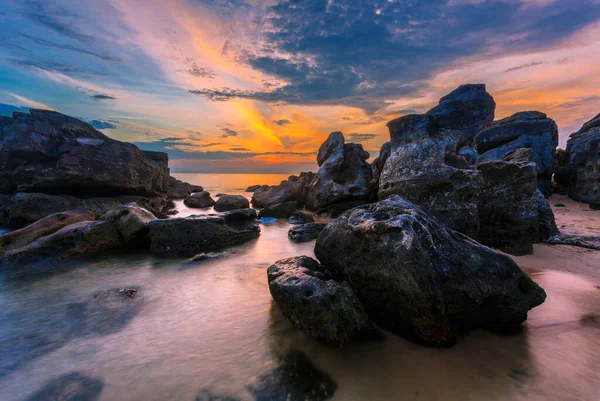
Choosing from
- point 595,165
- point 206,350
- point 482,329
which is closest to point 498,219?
point 482,329

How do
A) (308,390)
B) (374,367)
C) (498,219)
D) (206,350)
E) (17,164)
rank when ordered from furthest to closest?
(17,164) → (498,219) → (206,350) → (374,367) → (308,390)

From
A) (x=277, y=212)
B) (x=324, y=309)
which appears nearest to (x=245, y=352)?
(x=324, y=309)

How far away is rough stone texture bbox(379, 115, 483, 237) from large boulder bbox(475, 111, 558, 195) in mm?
14492

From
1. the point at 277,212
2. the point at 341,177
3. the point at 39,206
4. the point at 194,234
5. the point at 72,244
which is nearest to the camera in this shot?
the point at 72,244

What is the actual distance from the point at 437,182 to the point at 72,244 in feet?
40.6

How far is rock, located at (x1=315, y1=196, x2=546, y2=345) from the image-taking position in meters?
3.77

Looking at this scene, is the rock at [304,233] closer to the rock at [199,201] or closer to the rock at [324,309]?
the rock at [324,309]

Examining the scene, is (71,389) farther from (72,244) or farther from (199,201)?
(199,201)

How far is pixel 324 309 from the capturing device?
3.97 metres

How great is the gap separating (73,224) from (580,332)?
14.3 m

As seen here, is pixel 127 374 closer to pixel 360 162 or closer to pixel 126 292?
pixel 126 292

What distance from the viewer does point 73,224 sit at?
9664 mm

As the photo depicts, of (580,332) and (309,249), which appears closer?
(580,332)

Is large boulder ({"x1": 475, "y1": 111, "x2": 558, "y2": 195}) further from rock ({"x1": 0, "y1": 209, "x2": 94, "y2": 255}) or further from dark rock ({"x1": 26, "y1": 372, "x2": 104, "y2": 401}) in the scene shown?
rock ({"x1": 0, "y1": 209, "x2": 94, "y2": 255})
